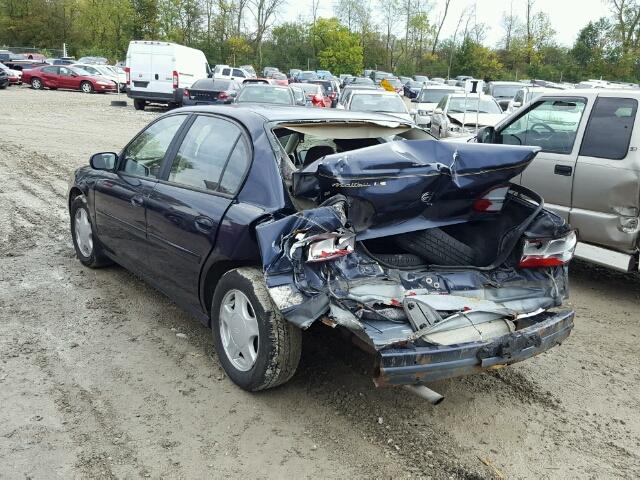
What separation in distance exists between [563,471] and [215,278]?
2.31 meters

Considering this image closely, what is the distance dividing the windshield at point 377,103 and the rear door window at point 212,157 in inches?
416

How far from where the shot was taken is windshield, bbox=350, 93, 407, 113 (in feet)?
48.0

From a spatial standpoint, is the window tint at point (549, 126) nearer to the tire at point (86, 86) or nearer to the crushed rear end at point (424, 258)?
the crushed rear end at point (424, 258)

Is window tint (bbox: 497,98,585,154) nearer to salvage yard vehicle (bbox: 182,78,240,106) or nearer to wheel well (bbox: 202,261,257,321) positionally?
wheel well (bbox: 202,261,257,321)

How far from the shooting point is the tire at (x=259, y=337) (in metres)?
3.42

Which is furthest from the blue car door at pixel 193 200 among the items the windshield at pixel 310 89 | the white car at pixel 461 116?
the windshield at pixel 310 89

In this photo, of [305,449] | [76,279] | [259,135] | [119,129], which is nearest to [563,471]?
[305,449]

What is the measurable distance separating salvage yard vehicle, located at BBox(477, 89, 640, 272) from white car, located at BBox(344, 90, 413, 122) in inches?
320

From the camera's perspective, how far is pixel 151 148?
4.93 meters

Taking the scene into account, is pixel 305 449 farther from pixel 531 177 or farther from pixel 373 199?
pixel 531 177

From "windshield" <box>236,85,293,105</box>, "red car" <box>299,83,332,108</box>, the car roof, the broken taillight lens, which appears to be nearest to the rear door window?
the car roof

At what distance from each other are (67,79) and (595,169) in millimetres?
33984

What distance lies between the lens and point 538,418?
11.8 ft

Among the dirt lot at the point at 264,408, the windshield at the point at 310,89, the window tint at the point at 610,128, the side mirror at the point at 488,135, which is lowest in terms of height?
the dirt lot at the point at 264,408
